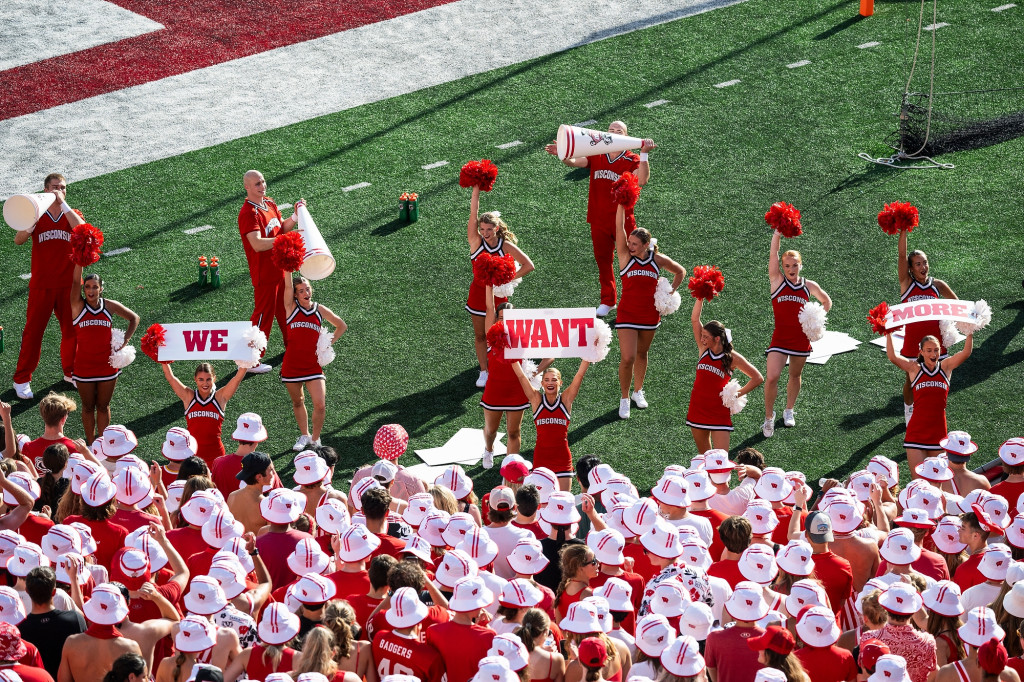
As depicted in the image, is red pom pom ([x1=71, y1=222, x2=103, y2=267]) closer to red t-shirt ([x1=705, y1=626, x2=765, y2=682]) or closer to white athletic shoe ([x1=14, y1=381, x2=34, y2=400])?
white athletic shoe ([x1=14, y1=381, x2=34, y2=400])

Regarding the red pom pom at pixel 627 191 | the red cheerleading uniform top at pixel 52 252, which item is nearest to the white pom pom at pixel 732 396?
the red pom pom at pixel 627 191

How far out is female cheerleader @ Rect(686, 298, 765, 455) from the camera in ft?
31.9

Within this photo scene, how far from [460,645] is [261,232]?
6.87 meters

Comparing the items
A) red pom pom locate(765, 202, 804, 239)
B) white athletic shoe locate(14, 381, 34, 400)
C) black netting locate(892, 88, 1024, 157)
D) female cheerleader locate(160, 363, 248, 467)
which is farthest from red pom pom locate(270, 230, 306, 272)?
black netting locate(892, 88, 1024, 157)

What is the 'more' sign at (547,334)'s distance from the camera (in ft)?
31.2

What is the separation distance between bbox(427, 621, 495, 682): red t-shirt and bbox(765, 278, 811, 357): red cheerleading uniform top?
5352mm

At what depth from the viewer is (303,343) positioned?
1049 cm

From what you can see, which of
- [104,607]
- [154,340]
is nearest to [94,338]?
[154,340]

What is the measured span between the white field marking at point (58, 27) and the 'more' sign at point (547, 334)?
11.6 metres

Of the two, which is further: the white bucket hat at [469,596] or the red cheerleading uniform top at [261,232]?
the red cheerleading uniform top at [261,232]

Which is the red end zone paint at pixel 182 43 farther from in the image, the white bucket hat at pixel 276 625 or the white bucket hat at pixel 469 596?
the white bucket hat at pixel 276 625

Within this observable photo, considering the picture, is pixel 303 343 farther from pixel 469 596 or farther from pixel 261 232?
pixel 469 596

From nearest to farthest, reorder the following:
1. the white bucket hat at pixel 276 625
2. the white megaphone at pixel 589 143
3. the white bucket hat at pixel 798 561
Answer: the white bucket hat at pixel 276 625
the white bucket hat at pixel 798 561
the white megaphone at pixel 589 143

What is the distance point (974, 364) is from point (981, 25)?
306 inches
